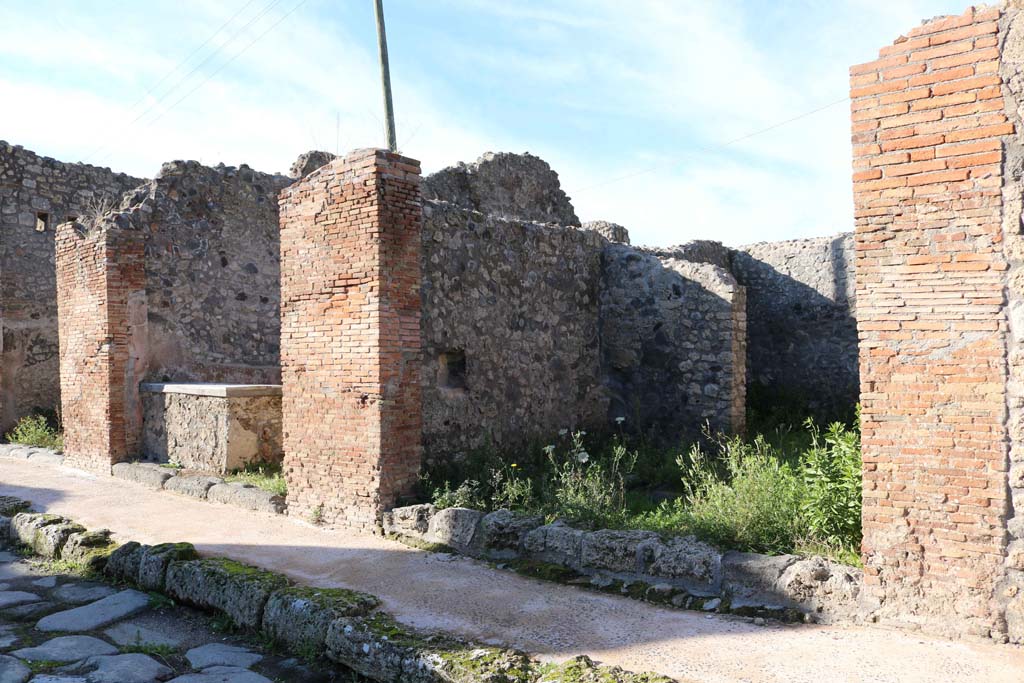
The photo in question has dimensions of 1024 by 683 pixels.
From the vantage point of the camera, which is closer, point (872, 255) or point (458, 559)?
point (872, 255)

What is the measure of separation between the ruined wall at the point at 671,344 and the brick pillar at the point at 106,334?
5.69 m

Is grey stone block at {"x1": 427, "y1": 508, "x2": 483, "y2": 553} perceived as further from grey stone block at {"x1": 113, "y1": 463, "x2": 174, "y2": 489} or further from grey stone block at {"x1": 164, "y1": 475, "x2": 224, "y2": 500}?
grey stone block at {"x1": 113, "y1": 463, "x2": 174, "y2": 489}

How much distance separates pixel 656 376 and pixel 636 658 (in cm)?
534

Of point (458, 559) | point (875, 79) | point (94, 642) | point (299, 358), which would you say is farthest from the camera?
point (299, 358)

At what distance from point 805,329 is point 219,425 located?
7.39 meters

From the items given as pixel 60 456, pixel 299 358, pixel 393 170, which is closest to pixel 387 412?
pixel 299 358

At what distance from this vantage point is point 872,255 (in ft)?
13.7

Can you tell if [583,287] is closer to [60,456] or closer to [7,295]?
[60,456]

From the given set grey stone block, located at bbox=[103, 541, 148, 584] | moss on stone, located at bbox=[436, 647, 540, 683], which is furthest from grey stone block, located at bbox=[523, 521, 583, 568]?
grey stone block, located at bbox=[103, 541, 148, 584]

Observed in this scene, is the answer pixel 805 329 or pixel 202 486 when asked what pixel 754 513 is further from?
pixel 805 329

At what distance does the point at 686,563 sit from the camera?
4633 millimetres

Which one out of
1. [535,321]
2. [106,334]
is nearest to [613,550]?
[535,321]

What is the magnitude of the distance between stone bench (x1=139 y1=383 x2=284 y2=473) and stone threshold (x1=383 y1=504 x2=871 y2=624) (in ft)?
10.1

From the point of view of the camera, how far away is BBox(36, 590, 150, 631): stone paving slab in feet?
15.9
